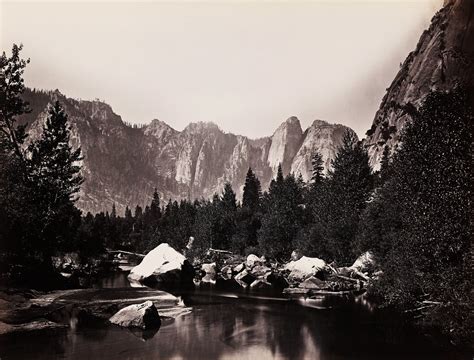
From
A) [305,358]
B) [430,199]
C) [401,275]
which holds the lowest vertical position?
[305,358]

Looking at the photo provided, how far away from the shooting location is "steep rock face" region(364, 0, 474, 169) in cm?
9052

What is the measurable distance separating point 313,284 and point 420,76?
8327 centimetres

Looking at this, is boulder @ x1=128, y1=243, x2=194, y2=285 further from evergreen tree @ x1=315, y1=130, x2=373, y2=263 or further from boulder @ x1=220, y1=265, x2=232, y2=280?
evergreen tree @ x1=315, y1=130, x2=373, y2=263

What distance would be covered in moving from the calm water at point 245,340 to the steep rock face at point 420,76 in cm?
7109

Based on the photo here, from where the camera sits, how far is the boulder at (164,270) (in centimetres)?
4362

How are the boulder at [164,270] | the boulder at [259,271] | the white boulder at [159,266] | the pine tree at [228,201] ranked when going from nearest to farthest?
the boulder at [164,270] < the white boulder at [159,266] < the boulder at [259,271] < the pine tree at [228,201]

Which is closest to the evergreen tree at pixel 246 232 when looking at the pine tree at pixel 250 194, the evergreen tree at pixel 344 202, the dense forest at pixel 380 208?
the dense forest at pixel 380 208

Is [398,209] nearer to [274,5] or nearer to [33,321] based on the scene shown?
[274,5]

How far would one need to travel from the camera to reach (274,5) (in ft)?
58.9

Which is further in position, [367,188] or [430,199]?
[367,188]

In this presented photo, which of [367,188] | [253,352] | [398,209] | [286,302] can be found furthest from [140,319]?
[367,188]

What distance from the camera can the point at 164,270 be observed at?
145ft

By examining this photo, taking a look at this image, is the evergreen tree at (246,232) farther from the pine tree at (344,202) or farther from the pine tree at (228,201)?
the pine tree at (344,202)

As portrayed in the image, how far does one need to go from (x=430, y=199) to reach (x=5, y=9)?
21.6m
